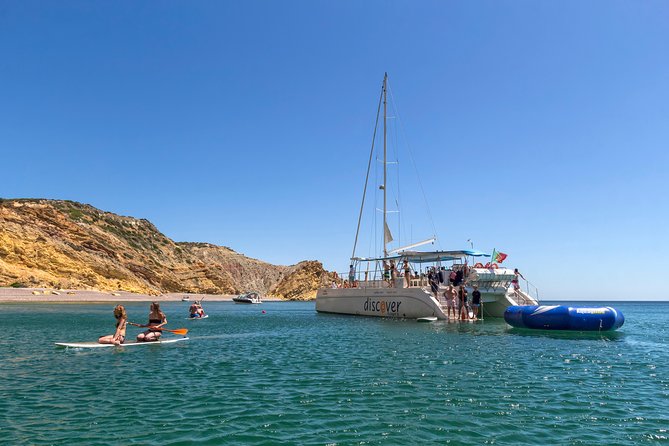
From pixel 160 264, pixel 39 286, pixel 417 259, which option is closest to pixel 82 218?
pixel 160 264

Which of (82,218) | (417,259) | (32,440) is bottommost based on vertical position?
(32,440)

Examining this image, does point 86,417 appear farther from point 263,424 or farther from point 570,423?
point 570,423

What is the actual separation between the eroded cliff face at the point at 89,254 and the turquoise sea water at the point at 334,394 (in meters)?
60.0

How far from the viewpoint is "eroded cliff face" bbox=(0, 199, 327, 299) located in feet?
226

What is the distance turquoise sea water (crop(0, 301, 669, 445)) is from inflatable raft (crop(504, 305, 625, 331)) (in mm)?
6129

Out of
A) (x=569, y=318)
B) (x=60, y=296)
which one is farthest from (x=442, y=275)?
(x=60, y=296)

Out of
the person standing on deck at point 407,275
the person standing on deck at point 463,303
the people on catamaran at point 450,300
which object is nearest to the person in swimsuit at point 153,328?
the people on catamaran at point 450,300

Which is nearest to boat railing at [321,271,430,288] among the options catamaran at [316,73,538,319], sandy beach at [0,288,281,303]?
catamaran at [316,73,538,319]

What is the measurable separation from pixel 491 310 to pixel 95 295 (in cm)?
5603

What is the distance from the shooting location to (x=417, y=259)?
116 ft

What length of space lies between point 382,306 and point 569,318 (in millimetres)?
13262

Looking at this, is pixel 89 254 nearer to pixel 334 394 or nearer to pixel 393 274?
pixel 393 274

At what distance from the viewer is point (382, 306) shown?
3425 centimetres

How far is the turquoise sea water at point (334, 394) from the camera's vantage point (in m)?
7.38
